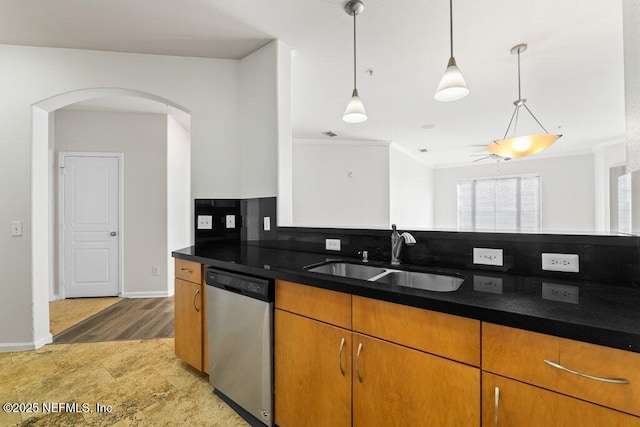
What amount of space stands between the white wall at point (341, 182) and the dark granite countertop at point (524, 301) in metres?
4.24

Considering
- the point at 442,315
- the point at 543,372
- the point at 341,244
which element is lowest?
the point at 543,372

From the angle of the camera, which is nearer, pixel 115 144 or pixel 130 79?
pixel 130 79

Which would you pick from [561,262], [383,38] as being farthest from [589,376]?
[383,38]

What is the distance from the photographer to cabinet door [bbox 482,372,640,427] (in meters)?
0.74

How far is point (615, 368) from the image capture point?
0.72 meters

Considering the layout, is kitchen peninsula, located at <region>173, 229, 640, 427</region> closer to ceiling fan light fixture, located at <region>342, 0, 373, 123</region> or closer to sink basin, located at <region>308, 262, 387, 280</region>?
sink basin, located at <region>308, 262, 387, 280</region>

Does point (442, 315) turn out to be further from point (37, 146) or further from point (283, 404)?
point (37, 146)

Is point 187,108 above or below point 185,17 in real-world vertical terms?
below

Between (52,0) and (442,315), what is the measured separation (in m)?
3.07

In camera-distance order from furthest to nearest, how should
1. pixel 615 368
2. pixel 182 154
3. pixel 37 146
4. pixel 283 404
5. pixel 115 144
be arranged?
pixel 182 154 < pixel 115 144 < pixel 37 146 < pixel 283 404 < pixel 615 368

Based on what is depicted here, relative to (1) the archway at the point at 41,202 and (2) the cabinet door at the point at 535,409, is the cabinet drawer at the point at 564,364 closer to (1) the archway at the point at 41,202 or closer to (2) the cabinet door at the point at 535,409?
(2) the cabinet door at the point at 535,409

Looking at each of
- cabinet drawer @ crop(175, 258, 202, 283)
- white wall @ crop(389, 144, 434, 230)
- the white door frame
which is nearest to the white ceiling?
the white door frame

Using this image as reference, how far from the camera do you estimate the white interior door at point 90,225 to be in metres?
3.85

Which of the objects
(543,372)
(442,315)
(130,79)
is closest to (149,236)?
(130,79)
